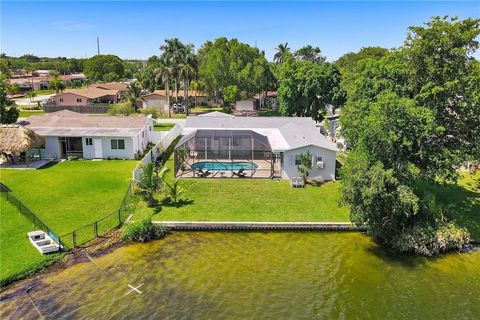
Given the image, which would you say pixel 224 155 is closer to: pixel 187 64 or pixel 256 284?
pixel 256 284

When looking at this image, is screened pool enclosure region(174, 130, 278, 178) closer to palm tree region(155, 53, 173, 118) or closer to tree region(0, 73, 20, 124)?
tree region(0, 73, 20, 124)

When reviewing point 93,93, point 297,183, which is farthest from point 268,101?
point 297,183

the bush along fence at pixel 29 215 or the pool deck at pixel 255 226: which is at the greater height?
the bush along fence at pixel 29 215

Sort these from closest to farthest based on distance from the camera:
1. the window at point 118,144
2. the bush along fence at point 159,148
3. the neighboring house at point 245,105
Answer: the bush along fence at point 159,148
the window at point 118,144
the neighboring house at point 245,105

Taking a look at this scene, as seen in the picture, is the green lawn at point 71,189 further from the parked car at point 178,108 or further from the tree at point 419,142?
the parked car at point 178,108

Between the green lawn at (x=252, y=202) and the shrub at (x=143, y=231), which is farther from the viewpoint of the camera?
the green lawn at (x=252, y=202)

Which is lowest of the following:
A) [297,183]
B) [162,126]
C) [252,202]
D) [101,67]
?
[252,202]

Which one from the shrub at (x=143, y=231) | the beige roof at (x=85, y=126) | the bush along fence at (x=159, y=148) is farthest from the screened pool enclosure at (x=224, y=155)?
the shrub at (x=143, y=231)
